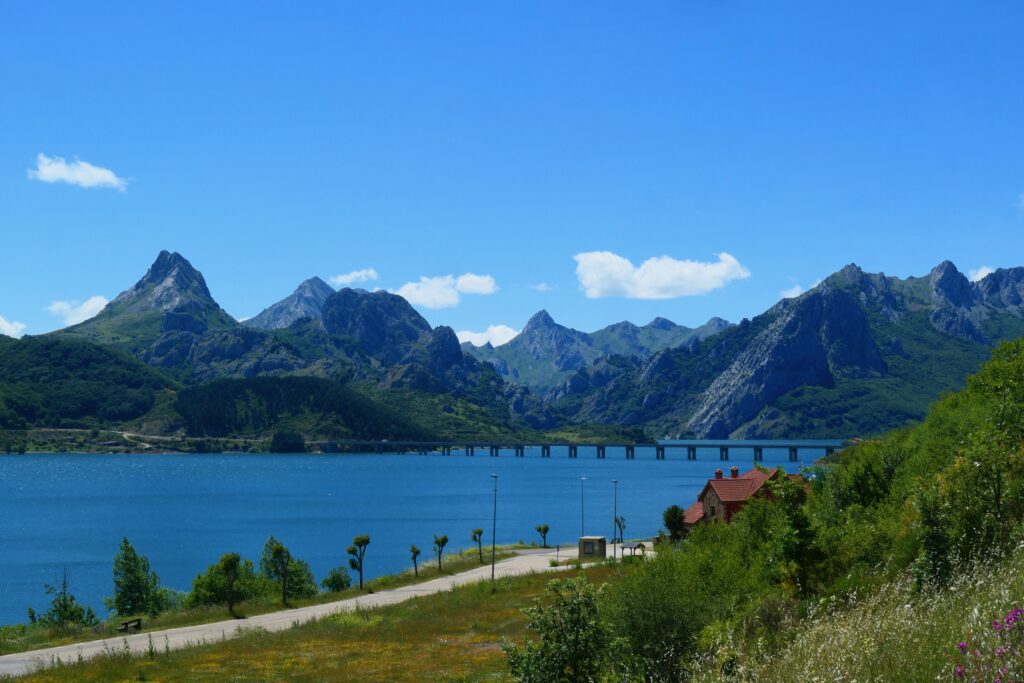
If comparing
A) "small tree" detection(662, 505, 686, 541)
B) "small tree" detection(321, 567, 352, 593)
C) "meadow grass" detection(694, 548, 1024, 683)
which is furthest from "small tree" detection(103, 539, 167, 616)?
"meadow grass" detection(694, 548, 1024, 683)

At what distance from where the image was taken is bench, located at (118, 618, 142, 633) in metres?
60.2

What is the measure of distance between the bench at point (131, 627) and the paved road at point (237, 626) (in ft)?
6.51

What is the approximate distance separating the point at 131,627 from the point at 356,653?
2391 centimetres

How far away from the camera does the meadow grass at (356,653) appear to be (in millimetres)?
39594

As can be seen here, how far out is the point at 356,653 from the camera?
149 feet

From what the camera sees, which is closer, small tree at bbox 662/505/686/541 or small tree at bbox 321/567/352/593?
small tree at bbox 662/505/686/541

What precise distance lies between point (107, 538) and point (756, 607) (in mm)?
151774

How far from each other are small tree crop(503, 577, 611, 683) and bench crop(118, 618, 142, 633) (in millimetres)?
46899

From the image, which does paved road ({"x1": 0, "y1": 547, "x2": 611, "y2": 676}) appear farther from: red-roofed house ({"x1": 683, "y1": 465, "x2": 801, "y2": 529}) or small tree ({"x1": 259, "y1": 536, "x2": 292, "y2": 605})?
red-roofed house ({"x1": 683, "y1": 465, "x2": 801, "y2": 529})

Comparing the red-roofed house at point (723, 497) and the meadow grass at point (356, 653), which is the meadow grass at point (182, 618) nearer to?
the meadow grass at point (356, 653)

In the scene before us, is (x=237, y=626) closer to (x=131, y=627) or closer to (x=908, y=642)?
(x=131, y=627)

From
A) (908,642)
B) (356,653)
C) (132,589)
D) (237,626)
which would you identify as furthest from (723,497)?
(908,642)

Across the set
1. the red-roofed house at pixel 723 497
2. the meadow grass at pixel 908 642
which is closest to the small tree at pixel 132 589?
the red-roofed house at pixel 723 497

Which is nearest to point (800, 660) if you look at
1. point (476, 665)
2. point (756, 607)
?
point (756, 607)
